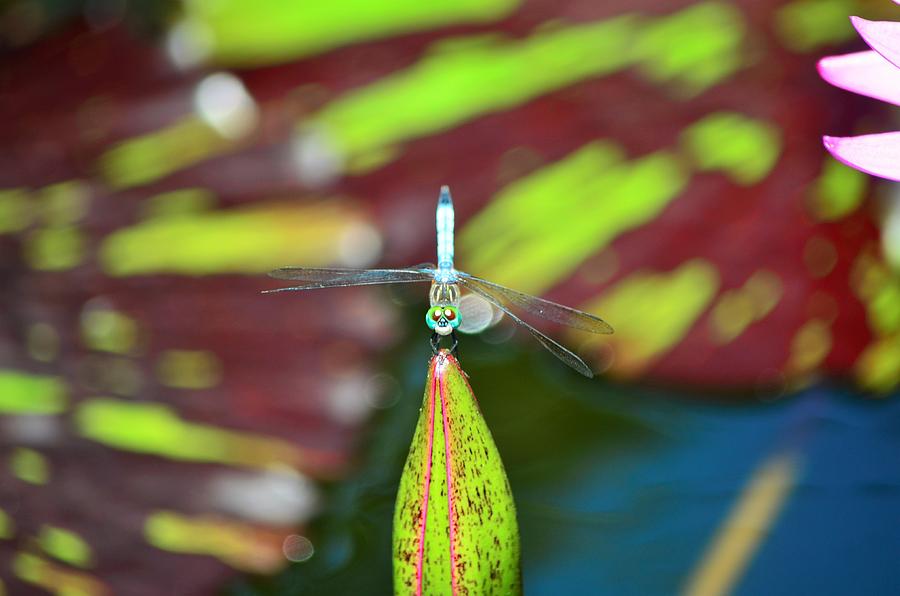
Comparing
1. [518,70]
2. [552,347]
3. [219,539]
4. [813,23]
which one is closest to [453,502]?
[552,347]

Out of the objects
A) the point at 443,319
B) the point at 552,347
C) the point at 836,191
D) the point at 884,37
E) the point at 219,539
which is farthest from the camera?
the point at 836,191

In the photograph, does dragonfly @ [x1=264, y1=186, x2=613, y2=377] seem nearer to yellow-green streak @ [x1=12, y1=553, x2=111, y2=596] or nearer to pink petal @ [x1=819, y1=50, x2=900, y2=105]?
pink petal @ [x1=819, y1=50, x2=900, y2=105]

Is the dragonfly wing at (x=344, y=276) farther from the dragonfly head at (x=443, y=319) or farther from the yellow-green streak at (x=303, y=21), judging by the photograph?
the yellow-green streak at (x=303, y=21)

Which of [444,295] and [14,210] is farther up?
[14,210]

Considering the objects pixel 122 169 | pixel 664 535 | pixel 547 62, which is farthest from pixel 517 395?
pixel 122 169

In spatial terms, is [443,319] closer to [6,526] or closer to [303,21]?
[303,21]

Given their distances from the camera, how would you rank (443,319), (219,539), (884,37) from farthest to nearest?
(219,539) → (443,319) → (884,37)

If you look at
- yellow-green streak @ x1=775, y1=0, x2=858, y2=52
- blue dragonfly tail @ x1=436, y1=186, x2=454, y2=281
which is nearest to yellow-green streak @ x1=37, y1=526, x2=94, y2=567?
blue dragonfly tail @ x1=436, y1=186, x2=454, y2=281
